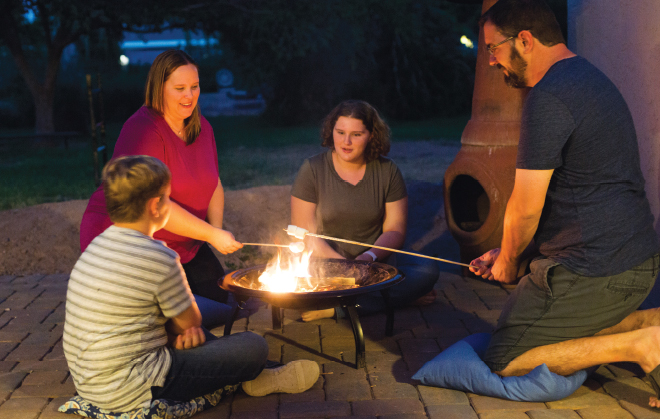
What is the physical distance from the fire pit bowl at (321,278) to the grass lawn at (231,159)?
18.4 ft

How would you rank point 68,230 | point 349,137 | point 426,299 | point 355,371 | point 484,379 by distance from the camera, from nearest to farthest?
1. point 484,379
2. point 355,371
3. point 349,137
4. point 426,299
5. point 68,230

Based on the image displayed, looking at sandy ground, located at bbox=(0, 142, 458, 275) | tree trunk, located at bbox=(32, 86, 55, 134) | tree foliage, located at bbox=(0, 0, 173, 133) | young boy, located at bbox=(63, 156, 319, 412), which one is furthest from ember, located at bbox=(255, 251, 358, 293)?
tree trunk, located at bbox=(32, 86, 55, 134)

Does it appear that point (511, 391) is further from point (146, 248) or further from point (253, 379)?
point (146, 248)

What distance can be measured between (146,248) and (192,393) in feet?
2.43

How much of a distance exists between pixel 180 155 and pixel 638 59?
295 cm

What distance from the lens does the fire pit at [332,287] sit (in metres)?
3.14

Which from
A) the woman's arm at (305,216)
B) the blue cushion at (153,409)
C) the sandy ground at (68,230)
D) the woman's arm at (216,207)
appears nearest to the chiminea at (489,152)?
the woman's arm at (305,216)

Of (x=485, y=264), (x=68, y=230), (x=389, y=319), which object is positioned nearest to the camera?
(x=485, y=264)

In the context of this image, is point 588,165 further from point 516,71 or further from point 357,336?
point 357,336

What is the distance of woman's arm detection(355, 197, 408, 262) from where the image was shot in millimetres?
4113

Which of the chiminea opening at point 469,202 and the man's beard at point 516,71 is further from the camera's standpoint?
the chiminea opening at point 469,202

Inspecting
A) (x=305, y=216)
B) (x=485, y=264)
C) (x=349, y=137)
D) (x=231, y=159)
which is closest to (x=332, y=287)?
(x=485, y=264)

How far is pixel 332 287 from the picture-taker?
343 cm

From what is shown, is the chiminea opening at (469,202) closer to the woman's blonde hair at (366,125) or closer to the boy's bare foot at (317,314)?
the woman's blonde hair at (366,125)
